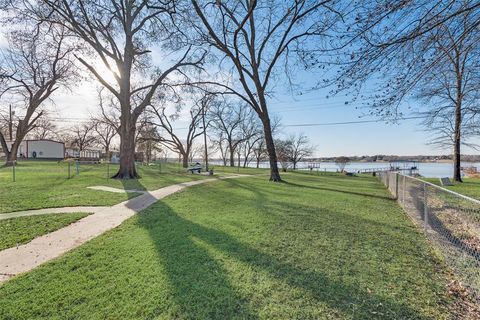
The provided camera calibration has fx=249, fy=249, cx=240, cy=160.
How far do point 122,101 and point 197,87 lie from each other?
478cm

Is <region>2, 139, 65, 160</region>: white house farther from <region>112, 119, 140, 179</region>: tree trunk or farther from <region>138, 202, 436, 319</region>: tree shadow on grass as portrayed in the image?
<region>138, 202, 436, 319</region>: tree shadow on grass

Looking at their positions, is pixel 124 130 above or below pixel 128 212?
above

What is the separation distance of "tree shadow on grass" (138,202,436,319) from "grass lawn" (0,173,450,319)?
11 mm

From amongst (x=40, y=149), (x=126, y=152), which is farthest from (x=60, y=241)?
(x=40, y=149)

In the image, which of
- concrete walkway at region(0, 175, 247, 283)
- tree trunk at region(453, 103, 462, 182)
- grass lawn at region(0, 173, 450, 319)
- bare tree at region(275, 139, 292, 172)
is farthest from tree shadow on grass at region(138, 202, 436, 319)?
bare tree at region(275, 139, 292, 172)

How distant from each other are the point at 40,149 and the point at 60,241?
5210 centimetres

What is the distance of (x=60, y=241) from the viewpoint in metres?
4.37

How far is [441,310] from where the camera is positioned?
8.00ft

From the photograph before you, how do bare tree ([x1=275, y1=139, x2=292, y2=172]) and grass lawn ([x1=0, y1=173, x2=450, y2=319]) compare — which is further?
bare tree ([x1=275, y1=139, x2=292, y2=172])

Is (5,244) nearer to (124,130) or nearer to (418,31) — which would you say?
(418,31)

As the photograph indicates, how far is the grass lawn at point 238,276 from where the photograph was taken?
240 cm

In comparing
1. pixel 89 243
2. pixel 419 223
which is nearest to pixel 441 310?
pixel 419 223

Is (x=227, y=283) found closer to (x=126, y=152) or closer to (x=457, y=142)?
(x=126, y=152)

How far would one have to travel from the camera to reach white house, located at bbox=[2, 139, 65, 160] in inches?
1740
